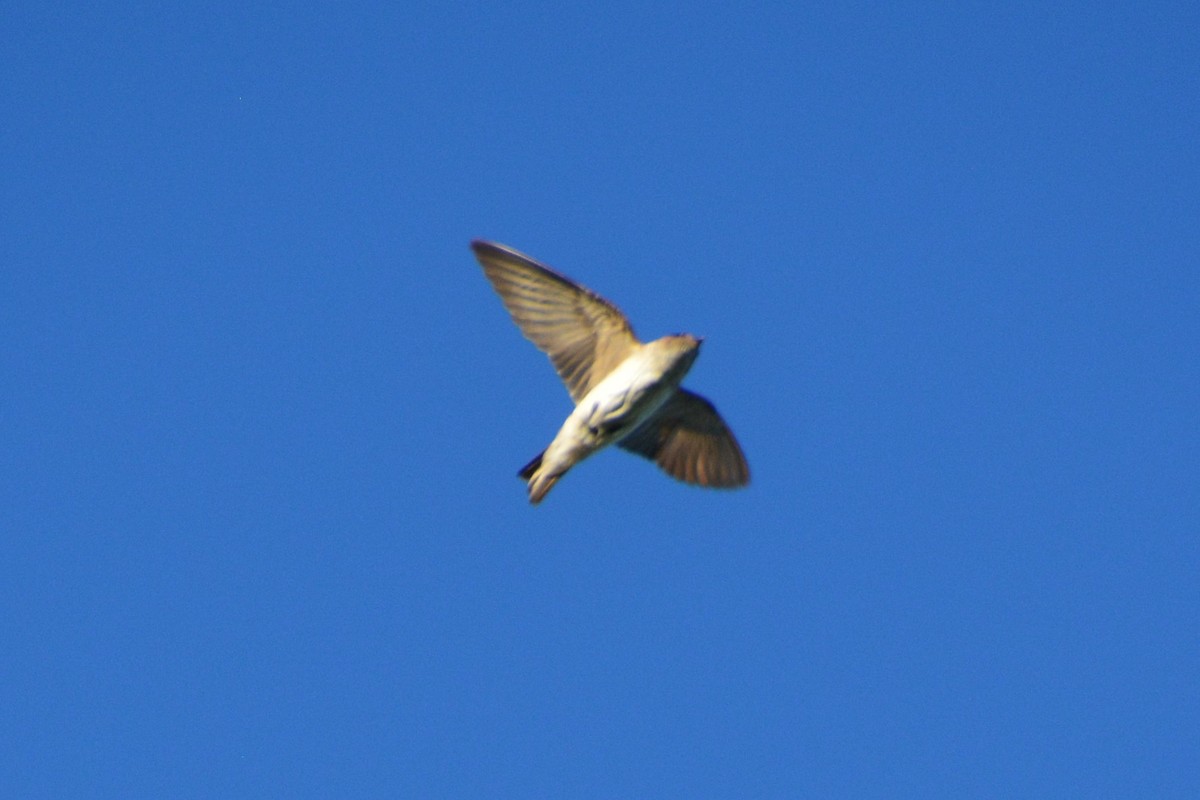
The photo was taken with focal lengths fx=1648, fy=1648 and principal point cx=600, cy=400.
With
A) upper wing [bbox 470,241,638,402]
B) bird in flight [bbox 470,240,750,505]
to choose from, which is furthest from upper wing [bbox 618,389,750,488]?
upper wing [bbox 470,241,638,402]

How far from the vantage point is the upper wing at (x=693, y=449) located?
44.9 feet

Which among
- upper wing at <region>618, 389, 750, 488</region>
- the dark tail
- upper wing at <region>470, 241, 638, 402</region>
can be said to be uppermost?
upper wing at <region>470, 241, 638, 402</region>

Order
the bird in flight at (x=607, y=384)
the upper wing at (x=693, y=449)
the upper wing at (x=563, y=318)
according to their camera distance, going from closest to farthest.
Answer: the bird in flight at (x=607, y=384) → the upper wing at (x=563, y=318) → the upper wing at (x=693, y=449)

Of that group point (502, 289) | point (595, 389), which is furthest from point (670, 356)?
point (502, 289)

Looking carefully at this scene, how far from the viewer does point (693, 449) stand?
45.3 feet

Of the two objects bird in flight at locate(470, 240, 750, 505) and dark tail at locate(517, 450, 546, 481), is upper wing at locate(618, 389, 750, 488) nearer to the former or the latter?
bird in flight at locate(470, 240, 750, 505)

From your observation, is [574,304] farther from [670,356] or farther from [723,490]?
[723,490]

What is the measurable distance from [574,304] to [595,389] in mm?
779

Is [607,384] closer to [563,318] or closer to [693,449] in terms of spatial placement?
[563,318]

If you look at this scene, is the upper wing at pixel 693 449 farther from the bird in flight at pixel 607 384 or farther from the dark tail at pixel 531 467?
the dark tail at pixel 531 467

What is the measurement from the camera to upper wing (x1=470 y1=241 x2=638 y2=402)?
1255 centimetres

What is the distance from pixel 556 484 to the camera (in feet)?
39.6

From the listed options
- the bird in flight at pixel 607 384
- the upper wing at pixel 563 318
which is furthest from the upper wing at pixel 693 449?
the upper wing at pixel 563 318

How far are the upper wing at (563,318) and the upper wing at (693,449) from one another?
1.17 meters
